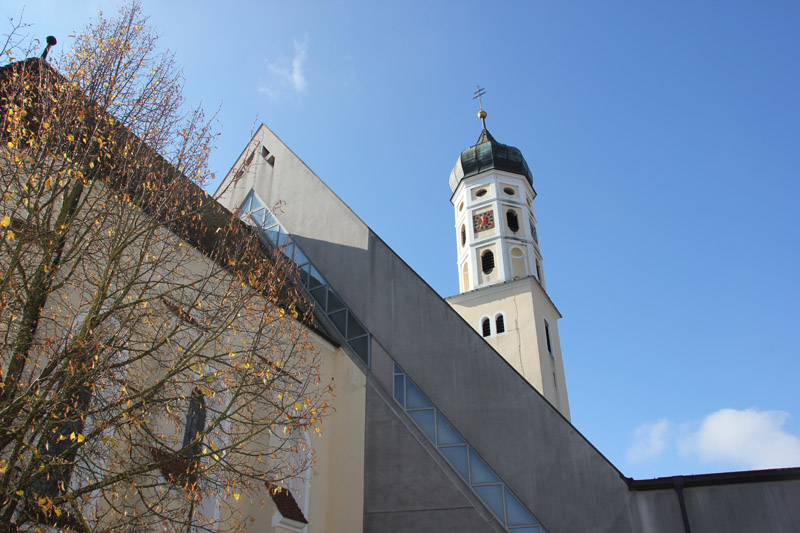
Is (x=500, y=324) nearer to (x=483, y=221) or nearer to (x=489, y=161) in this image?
(x=483, y=221)

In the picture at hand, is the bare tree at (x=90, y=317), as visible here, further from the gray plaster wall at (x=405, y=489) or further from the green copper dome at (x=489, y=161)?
the green copper dome at (x=489, y=161)

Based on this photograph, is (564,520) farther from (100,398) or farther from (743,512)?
(100,398)

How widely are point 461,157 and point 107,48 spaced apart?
85.6 feet

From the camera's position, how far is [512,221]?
29.9 m

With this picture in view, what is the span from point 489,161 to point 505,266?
6.33 meters

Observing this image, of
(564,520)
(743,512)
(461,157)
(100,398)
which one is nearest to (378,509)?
(564,520)

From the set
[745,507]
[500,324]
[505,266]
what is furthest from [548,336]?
[745,507]

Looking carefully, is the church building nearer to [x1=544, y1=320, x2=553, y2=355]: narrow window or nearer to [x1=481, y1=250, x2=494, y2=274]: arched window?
[x1=481, y1=250, x2=494, y2=274]: arched window

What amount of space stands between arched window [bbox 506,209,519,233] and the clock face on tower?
2.74 ft

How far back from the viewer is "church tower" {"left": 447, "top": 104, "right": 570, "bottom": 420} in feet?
83.8

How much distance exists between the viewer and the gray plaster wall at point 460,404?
11953 mm

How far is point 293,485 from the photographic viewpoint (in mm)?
12922

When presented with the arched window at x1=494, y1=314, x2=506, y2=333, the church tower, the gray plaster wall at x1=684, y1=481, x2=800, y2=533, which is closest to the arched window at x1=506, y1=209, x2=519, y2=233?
the church tower

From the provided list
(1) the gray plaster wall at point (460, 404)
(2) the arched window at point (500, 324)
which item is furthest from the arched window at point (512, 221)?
(1) the gray plaster wall at point (460, 404)
